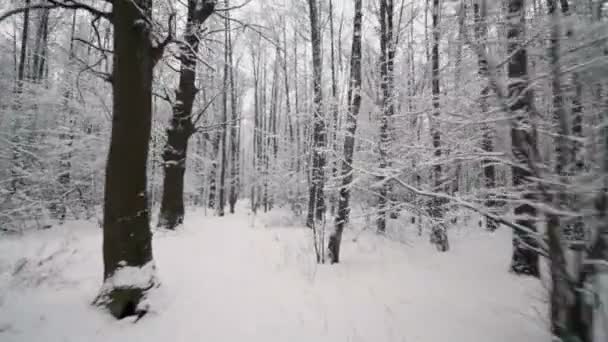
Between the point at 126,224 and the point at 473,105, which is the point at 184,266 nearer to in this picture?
the point at 126,224

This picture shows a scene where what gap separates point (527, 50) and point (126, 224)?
386cm

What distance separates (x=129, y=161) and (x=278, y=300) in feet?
7.74

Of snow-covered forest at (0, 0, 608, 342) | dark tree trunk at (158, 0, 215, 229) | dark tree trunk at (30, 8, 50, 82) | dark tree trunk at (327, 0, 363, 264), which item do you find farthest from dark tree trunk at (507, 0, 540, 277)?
dark tree trunk at (30, 8, 50, 82)

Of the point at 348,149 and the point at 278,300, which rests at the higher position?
the point at 348,149

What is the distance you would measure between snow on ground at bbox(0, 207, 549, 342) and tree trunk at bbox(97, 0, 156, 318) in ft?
1.32

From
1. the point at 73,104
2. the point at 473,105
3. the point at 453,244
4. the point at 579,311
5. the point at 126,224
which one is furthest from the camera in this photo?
the point at 73,104

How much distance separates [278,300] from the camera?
9.68 ft

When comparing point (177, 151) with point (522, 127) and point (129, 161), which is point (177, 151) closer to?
point (129, 161)

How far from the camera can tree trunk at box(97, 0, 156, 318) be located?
102 inches

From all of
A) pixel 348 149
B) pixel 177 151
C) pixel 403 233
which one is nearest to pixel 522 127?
pixel 348 149

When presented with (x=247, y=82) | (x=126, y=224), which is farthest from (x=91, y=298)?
(x=247, y=82)

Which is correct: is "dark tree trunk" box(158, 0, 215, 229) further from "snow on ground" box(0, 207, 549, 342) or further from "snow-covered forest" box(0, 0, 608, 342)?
"snow on ground" box(0, 207, 549, 342)

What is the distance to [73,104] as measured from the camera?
8.34 meters

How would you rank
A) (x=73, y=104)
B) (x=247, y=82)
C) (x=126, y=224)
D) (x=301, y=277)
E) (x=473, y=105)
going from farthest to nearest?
(x=247, y=82) < (x=73, y=104) < (x=301, y=277) < (x=126, y=224) < (x=473, y=105)
